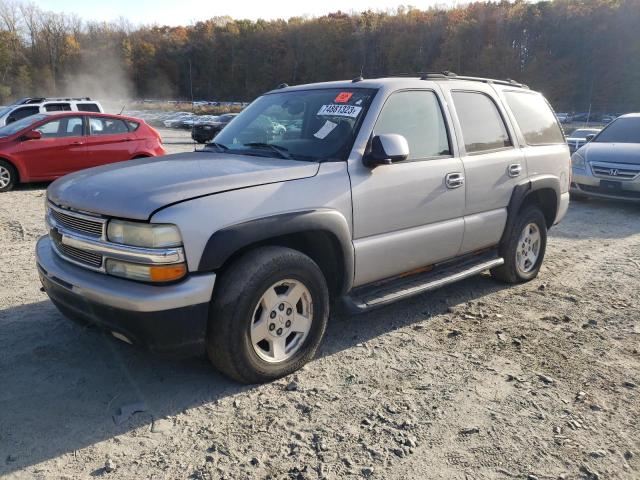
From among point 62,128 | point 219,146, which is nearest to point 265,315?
point 219,146

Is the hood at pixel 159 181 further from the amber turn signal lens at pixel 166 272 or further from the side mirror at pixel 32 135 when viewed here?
the side mirror at pixel 32 135

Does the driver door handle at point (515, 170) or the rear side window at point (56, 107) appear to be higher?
the rear side window at point (56, 107)

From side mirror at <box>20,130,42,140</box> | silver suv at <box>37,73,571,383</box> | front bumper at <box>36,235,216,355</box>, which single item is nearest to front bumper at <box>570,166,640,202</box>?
silver suv at <box>37,73,571,383</box>

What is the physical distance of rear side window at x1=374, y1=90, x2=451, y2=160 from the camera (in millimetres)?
3934

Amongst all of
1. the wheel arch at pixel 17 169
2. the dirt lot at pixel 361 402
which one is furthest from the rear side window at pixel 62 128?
the dirt lot at pixel 361 402

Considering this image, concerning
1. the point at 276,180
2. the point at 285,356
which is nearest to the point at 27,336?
the point at 285,356

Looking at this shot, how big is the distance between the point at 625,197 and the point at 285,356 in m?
8.10

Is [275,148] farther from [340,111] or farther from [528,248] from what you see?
[528,248]

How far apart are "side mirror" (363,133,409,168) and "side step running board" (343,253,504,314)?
0.93 meters

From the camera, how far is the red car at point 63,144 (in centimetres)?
1009

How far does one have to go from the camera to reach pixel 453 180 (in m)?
4.23

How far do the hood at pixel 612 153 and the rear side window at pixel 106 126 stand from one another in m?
9.16

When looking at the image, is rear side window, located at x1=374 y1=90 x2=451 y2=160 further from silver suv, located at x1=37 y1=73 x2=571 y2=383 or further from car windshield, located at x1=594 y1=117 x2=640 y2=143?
car windshield, located at x1=594 y1=117 x2=640 y2=143

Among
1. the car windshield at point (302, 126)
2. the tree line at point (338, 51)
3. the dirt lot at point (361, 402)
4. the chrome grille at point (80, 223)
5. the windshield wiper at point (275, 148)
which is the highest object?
the tree line at point (338, 51)
